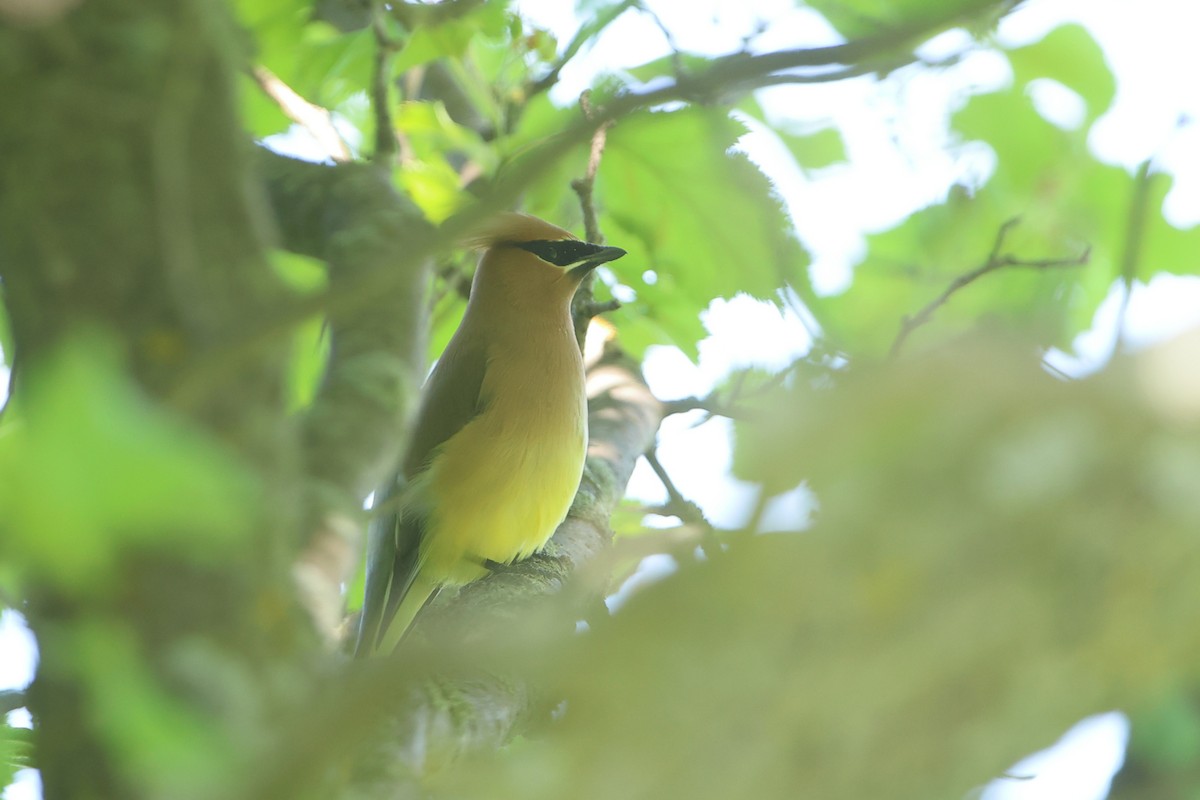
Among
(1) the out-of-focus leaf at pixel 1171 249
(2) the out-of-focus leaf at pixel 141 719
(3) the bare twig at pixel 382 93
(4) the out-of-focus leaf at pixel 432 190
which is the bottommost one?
(1) the out-of-focus leaf at pixel 1171 249

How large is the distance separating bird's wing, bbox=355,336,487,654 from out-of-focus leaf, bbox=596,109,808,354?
1084mm

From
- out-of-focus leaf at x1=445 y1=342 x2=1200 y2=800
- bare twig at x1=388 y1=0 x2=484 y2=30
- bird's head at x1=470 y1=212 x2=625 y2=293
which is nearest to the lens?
out-of-focus leaf at x1=445 y1=342 x2=1200 y2=800

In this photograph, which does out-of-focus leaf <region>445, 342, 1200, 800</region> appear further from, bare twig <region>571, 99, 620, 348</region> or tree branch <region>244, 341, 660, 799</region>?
bare twig <region>571, 99, 620, 348</region>

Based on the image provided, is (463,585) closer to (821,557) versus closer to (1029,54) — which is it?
(1029,54)

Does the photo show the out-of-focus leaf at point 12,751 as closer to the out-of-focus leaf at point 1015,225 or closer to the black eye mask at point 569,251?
the black eye mask at point 569,251

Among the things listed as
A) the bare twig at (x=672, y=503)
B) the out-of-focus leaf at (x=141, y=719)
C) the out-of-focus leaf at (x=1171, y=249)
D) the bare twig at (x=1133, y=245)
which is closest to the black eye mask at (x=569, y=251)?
the bare twig at (x=672, y=503)

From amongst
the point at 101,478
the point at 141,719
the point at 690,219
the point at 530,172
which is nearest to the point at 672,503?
the point at 690,219

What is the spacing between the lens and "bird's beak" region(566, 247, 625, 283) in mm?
3991

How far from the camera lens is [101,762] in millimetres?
1261

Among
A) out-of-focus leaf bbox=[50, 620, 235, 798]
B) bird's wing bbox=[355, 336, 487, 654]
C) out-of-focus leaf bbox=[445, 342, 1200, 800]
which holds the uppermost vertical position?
out-of-focus leaf bbox=[445, 342, 1200, 800]

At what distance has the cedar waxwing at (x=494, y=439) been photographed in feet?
13.7

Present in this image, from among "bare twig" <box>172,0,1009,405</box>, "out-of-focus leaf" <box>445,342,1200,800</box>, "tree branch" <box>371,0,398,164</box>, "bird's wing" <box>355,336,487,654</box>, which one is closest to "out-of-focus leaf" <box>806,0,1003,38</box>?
"bare twig" <box>172,0,1009,405</box>

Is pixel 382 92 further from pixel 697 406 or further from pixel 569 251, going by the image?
pixel 697 406

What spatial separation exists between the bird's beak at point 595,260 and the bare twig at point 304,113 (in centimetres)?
91
